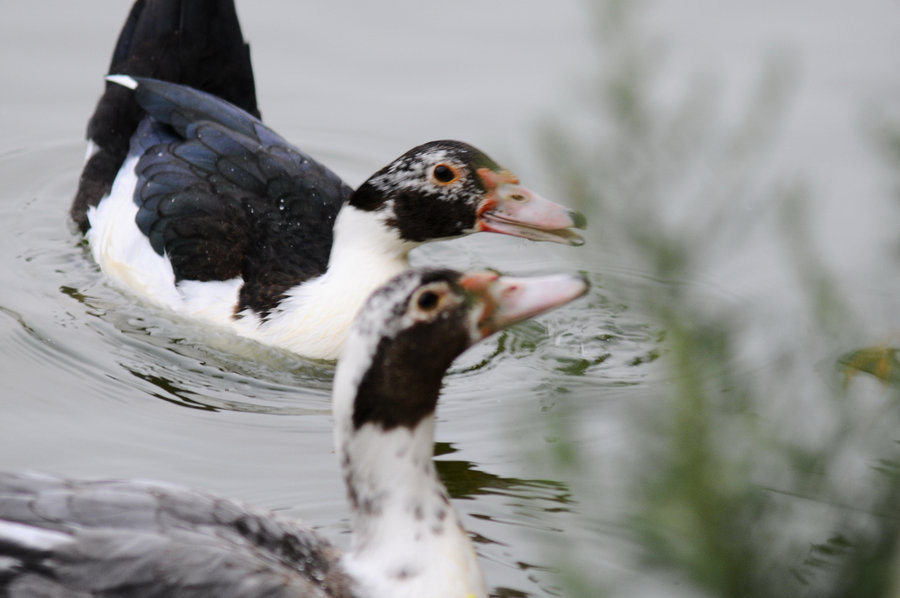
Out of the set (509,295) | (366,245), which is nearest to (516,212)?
(366,245)

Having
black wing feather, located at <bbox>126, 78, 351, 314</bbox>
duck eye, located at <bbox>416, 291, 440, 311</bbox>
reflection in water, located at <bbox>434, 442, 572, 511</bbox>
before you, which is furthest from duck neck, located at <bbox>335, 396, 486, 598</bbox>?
black wing feather, located at <bbox>126, 78, 351, 314</bbox>

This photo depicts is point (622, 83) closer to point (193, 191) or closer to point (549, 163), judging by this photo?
point (549, 163)

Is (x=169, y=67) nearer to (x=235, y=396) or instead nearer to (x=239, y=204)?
(x=239, y=204)

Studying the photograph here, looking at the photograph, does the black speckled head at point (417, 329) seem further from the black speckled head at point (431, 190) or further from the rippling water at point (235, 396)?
the black speckled head at point (431, 190)

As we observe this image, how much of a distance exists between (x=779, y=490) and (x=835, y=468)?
0.09 metres

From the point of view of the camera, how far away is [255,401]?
5.64 m

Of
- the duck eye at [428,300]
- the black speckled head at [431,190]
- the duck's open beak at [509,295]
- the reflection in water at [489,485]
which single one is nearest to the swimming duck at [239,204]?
the black speckled head at [431,190]

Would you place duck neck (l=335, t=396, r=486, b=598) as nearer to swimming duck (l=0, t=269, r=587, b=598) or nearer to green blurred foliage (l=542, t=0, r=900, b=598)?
swimming duck (l=0, t=269, r=587, b=598)

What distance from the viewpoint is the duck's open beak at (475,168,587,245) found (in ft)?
19.1

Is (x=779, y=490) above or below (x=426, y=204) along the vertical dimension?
below

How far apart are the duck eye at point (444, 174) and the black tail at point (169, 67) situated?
6.10 ft

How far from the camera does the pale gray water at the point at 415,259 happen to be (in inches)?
195

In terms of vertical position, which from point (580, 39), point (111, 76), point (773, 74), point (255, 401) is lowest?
point (255, 401)

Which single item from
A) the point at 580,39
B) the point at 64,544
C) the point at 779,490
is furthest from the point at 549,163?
the point at 580,39
